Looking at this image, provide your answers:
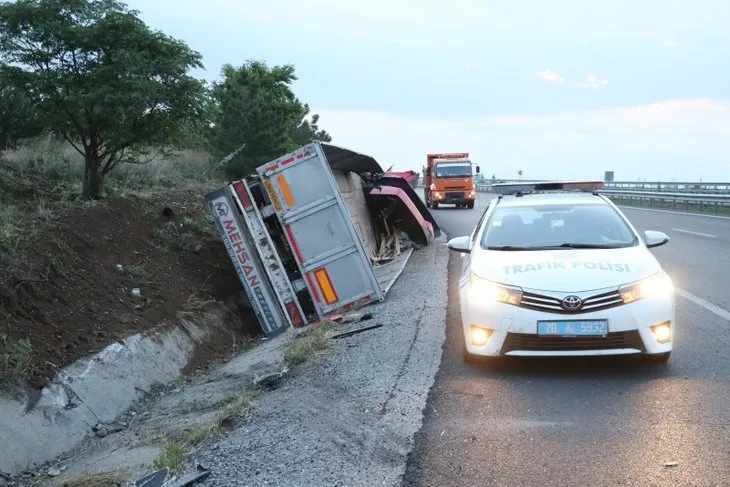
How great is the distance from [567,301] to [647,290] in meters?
0.74

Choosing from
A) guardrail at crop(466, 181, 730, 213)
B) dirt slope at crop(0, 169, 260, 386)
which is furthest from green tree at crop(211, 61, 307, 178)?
dirt slope at crop(0, 169, 260, 386)

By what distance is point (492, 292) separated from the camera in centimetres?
631

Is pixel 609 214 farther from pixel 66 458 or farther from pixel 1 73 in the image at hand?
pixel 1 73

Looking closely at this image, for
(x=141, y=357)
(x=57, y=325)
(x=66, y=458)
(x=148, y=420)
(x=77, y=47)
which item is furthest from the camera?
(x=77, y=47)

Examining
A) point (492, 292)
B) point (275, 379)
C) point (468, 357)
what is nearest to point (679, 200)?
point (468, 357)

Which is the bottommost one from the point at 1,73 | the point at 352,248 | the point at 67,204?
the point at 352,248

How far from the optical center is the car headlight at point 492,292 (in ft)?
20.3

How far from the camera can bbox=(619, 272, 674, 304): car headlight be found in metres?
6.09

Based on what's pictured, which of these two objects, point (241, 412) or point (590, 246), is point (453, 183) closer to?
point (590, 246)

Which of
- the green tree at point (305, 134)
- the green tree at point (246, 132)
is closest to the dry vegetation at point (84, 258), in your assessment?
the green tree at point (246, 132)

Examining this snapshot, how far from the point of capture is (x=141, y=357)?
8883 millimetres

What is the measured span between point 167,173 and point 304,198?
366 inches

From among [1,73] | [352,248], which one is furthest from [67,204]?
[352,248]

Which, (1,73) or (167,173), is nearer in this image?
(1,73)
